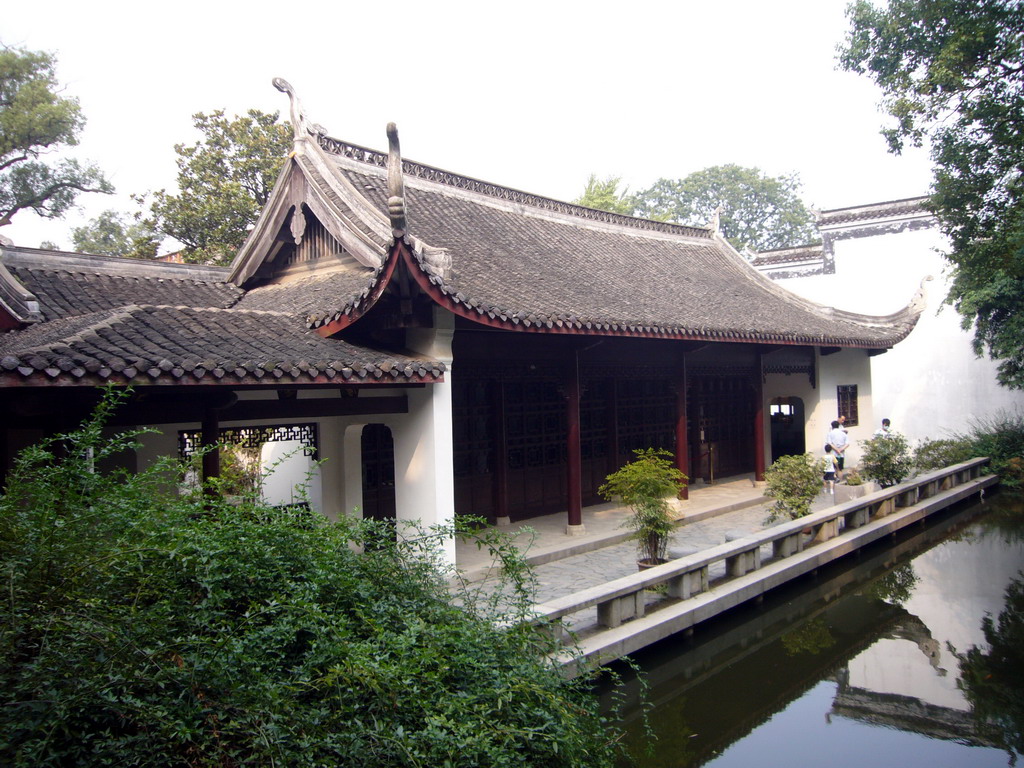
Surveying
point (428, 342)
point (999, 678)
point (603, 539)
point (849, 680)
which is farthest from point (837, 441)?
point (428, 342)

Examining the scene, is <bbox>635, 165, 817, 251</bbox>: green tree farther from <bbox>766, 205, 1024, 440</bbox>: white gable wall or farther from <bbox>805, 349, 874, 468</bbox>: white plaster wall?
<bbox>805, 349, 874, 468</bbox>: white plaster wall

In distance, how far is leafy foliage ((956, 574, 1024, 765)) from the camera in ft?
16.2

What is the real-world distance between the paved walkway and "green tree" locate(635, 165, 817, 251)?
32.7 metres

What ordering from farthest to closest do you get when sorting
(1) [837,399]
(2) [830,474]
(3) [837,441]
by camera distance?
(1) [837,399], (3) [837,441], (2) [830,474]

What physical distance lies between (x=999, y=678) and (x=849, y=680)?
1.08 m

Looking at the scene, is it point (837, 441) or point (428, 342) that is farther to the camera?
point (837, 441)

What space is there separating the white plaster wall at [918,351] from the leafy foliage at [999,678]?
11.6 meters

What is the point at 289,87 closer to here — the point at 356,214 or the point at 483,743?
the point at 356,214

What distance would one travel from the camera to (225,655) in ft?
9.48

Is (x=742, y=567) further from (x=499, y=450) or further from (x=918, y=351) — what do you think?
(x=918, y=351)

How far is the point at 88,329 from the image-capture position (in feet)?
18.0

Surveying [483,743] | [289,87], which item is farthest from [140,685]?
[289,87]

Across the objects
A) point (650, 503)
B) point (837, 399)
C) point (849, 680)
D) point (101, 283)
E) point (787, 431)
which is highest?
point (101, 283)

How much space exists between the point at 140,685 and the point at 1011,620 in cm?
738
